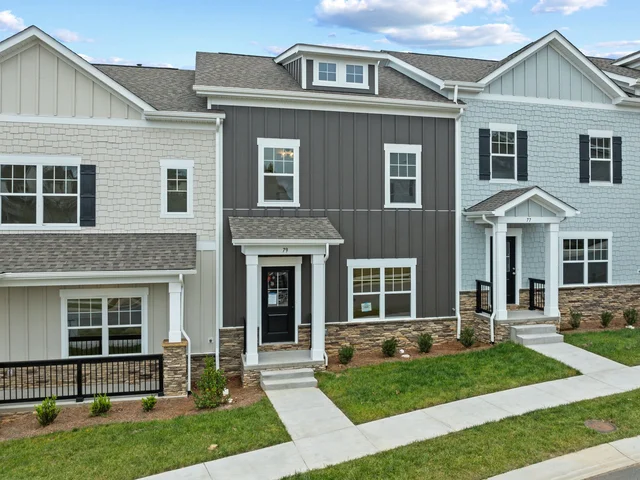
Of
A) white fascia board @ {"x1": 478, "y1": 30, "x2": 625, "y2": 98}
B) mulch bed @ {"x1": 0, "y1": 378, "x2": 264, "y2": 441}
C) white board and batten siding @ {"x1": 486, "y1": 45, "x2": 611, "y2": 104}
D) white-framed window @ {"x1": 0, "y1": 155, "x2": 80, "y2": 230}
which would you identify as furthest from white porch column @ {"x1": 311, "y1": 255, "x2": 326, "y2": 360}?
white board and batten siding @ {"x1": 486, "y1": 45, "x2": 611, "y2": 104}

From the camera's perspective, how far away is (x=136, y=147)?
12523mm

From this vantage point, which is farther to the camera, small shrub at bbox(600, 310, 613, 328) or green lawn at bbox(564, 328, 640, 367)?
small shrub at bbox(600, 310, 613, 328)

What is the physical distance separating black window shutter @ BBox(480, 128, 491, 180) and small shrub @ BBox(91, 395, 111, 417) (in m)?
11.5

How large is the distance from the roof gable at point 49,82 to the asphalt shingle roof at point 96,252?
3018 millimetres

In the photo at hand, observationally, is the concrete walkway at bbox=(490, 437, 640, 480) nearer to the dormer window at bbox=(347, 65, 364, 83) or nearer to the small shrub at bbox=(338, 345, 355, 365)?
the small shrub at bbox=(338, 345, 355, 365)

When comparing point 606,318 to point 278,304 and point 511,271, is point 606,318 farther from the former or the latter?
point 278,304

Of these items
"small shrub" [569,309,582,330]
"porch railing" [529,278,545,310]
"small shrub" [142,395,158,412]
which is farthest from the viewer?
"porch railing" [529,278,545,310]

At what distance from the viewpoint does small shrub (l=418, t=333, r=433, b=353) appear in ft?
44.4

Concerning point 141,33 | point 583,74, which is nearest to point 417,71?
point 583,74

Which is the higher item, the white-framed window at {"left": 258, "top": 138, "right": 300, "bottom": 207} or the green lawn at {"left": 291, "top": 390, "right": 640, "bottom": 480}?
the white-framed window at {"left": 258, "top": 138, "right": 300, "bottom": 207}

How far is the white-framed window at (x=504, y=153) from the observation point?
15062 millimetres

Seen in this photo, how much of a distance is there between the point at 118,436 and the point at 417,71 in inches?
516

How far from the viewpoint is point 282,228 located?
1258cm

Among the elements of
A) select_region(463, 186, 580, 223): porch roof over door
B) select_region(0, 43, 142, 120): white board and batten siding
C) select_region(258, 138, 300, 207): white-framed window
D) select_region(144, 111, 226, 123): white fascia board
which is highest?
select_region(0, 43, 142, 120): white board and batten siding
